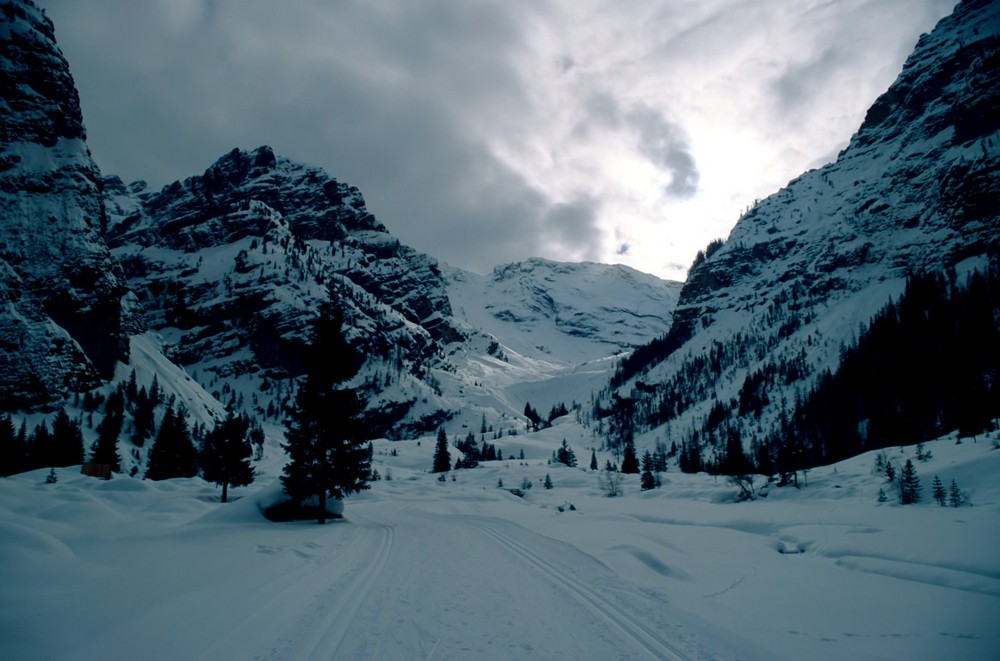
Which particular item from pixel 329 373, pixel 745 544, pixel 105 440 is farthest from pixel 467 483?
pixel 745 544

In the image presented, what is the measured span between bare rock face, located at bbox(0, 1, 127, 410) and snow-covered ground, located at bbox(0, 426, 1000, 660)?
115804 millimetres

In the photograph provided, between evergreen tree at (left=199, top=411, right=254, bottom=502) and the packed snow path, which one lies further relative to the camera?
evergreen tree at (left=199, top=411, right=254, bottom=502)

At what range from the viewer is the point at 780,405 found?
470 ft

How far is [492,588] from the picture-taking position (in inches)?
464

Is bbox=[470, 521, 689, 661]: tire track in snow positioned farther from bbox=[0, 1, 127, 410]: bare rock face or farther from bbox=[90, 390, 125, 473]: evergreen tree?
bbox=[0, 1, 127, 410]: bare rock face

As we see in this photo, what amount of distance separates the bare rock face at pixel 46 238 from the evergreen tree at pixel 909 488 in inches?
5721

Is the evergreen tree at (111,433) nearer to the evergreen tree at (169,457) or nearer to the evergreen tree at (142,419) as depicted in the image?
the evergreen tree at (142,419)

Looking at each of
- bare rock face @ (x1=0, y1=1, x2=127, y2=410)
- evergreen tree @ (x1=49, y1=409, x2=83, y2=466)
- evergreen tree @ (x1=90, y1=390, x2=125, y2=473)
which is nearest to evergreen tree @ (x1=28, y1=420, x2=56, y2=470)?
evergreen tree @ (x1=49, y1=409, x2=83, y2=466)

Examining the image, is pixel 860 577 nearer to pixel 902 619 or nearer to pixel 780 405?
pixel 902 619

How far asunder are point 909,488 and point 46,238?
558 feet

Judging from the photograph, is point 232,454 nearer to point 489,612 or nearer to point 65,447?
point 489,612

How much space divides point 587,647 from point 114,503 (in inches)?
1080

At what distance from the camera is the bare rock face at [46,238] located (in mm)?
108562

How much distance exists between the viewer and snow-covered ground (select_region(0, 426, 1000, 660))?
7.77 m
